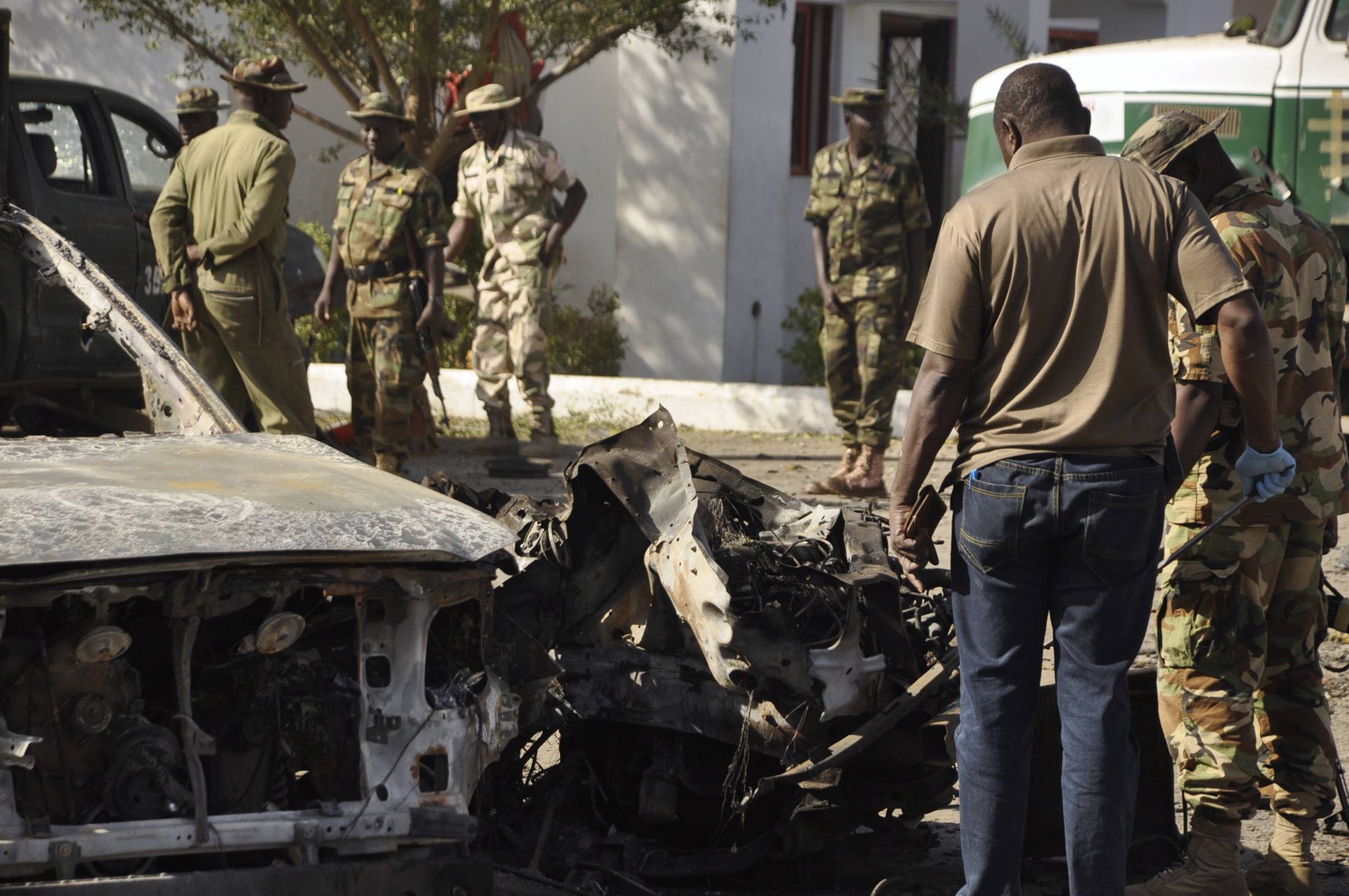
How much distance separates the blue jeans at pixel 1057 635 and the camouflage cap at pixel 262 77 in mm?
4950

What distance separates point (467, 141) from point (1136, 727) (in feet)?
30.2

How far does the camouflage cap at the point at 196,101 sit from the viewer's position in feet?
31.5

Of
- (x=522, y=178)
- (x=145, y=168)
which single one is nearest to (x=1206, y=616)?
(x=522, y=178)

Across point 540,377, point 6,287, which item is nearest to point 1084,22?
point 540,377

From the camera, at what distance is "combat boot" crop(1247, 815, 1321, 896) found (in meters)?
3.85

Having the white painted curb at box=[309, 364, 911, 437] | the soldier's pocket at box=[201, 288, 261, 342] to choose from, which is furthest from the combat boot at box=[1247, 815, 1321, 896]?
the white painted curb at box=[309, 364, 911, 437]

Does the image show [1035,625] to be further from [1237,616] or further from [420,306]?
[420,306]

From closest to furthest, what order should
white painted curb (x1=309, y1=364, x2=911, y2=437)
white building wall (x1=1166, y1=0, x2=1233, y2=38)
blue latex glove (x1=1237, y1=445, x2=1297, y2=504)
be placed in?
1. blue latex glove (x1=1237, y1=445, x2=1297, y2=504)
2. white painted curb (x1=309, y1=364, x2=911, y2=437)
3. white building wall (x1=1166, y1=0, x2=1233, y2=38)

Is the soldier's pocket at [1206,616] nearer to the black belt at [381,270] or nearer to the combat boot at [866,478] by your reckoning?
the combat boot at [866,478]

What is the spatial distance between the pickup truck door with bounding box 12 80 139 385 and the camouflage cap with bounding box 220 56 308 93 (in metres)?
1.41

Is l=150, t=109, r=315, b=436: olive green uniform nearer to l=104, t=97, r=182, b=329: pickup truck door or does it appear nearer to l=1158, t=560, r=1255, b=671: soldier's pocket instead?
l=104, t=97, r=182, b=329: pickup truck door

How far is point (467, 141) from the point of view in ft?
40.4

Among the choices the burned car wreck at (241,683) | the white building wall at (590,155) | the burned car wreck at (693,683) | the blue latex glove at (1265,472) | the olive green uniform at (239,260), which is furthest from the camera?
the white building wall at (590,155)

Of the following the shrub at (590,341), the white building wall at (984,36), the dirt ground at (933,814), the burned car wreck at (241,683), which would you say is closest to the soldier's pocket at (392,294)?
the dirt ground at (933,814)
